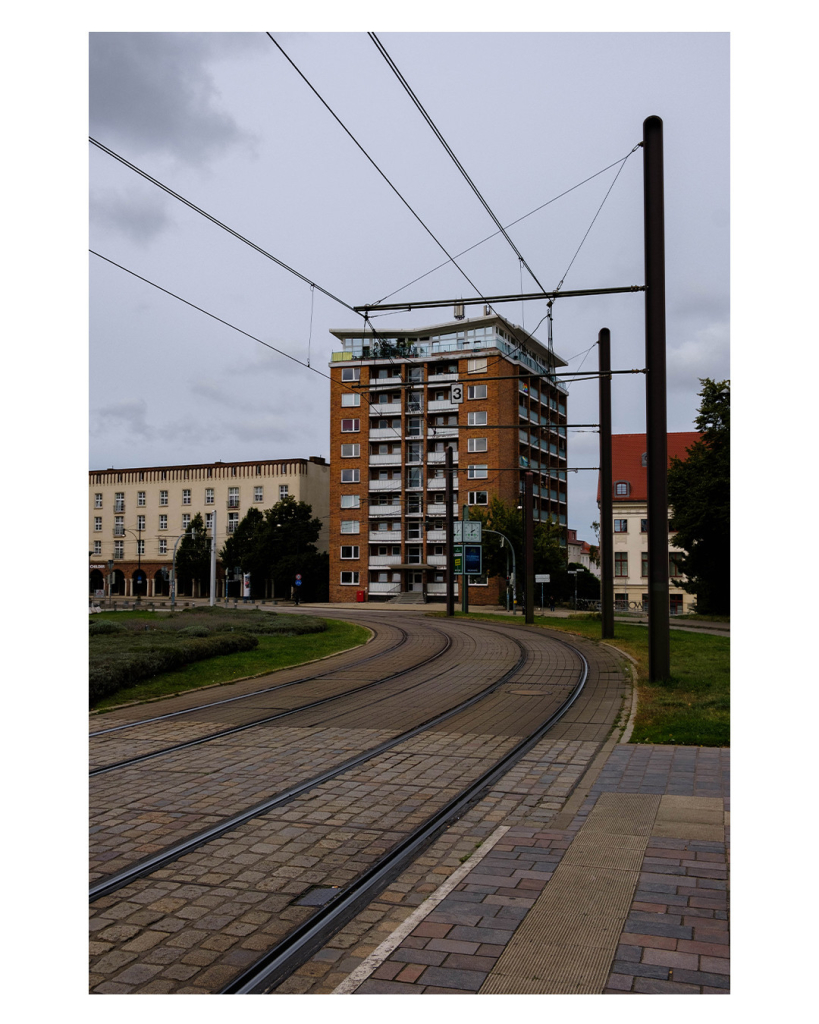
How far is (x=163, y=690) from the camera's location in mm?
15664

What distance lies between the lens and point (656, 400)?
1476cm

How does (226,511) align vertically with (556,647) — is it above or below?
above

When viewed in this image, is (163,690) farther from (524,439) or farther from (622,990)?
(524,439)

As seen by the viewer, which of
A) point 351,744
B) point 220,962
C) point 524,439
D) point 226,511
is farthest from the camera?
point 226,511

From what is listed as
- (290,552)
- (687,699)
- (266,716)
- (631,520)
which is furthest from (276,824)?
(290,552)

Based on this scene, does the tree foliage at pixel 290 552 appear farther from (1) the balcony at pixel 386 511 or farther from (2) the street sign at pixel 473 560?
(2) the street sign at pixel 473 560

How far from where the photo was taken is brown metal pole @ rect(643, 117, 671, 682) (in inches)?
573

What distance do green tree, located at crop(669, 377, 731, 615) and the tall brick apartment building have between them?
28813 mm

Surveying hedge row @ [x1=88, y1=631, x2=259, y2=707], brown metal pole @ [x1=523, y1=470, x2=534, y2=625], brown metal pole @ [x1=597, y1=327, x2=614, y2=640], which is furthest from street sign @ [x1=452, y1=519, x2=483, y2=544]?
hedge row @ [x1=88, y1=631, x2=259, y2=707]

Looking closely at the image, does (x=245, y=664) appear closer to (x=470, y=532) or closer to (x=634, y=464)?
(x=470, y=532)

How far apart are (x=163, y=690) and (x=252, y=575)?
7129cm

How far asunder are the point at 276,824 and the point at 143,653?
426 inches
